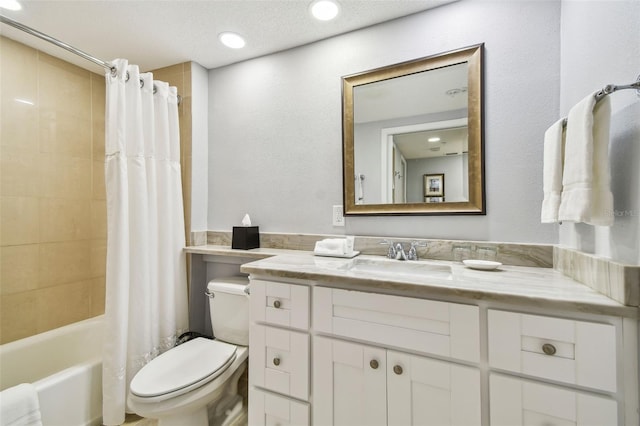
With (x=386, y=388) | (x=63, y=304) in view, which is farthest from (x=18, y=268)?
(x=386, y=388)

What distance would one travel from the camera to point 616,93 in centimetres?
87

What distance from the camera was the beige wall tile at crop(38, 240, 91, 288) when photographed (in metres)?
1.77

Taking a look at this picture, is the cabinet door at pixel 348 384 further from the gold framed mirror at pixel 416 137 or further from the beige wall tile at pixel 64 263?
the beige wall tile at pixel 64 263

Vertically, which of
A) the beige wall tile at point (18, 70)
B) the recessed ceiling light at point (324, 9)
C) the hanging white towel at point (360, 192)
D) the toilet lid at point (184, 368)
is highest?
the recessed ceiling light at point (324, 9)

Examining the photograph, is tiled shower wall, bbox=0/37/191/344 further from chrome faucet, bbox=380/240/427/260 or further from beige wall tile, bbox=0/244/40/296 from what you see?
chrome faucet, bbox=380/240/427/260

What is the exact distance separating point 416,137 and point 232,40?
1.34 meters

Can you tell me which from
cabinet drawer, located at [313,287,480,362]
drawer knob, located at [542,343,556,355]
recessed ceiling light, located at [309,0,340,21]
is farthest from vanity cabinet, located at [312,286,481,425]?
recessed ceiling light, located at [309,0,340,21]

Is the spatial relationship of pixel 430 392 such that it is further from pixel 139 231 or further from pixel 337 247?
pixel 139 231

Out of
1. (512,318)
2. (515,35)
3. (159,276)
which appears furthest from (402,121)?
(159,276)

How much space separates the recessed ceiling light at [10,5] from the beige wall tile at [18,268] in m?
1.35

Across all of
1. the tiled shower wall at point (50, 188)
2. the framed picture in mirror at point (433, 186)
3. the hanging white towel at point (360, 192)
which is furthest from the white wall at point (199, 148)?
the framed picture in mirror at point (433, 186)

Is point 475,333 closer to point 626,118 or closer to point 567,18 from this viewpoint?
point 626,118

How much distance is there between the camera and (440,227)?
141cm

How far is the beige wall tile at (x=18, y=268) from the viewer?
5.22ft
